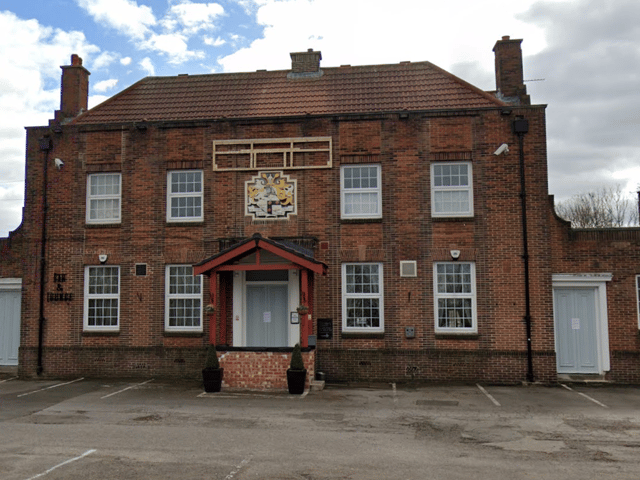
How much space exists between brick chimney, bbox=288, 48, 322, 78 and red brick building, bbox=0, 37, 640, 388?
5.30 ft

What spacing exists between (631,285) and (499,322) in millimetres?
3572

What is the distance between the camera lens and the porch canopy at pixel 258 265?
14.1 meters

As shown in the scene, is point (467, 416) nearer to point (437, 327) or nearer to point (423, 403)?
point (423, 403)

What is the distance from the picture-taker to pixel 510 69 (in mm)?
16672

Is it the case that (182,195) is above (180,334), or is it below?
above

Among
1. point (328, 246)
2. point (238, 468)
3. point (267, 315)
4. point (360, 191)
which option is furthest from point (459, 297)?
point (238, 468)

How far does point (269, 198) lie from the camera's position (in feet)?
53.1

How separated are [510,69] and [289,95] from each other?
21.4ft

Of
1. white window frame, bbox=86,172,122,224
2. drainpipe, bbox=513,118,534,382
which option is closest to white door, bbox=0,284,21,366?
white window frame, bbox=86,172,122,224

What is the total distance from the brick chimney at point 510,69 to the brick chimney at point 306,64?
5569mm

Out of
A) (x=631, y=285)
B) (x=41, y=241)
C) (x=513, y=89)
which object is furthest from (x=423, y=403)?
(x=41, y=241)

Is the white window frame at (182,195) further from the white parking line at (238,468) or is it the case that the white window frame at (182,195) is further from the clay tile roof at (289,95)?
the white parking line at (238,468)

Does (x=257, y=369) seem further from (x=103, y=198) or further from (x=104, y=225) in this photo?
(x=103, y=198)

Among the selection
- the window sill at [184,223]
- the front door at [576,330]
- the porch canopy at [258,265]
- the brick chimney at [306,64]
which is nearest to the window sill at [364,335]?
the porch canopy at [258,265]
